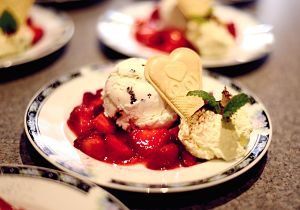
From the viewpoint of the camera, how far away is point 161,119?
1266mm

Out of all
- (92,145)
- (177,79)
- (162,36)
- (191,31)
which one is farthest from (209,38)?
(92,145)

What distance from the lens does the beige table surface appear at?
3.65 ft

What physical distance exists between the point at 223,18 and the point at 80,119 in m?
1.11

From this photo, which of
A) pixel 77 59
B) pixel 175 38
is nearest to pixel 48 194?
pixel 77 59

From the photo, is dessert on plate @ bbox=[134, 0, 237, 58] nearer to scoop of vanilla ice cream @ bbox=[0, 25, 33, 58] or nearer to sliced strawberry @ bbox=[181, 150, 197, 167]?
scoop of vanilla ice cream @ bbox=[0, 25, 33, 58]

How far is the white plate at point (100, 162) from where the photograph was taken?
1063mm

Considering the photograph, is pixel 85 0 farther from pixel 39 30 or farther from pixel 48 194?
pixel 48 194

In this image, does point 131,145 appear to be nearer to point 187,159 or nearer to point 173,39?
point 187,159

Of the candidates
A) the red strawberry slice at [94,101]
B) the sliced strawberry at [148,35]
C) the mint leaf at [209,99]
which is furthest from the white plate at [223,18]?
the mint leaf at [209,99]

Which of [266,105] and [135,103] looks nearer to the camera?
[135,103]

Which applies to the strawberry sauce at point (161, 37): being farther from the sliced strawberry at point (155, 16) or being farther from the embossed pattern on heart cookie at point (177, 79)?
the embossed pattern on heart cookie at point (177, 79)

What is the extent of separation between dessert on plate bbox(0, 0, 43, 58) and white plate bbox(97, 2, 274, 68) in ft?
1.02

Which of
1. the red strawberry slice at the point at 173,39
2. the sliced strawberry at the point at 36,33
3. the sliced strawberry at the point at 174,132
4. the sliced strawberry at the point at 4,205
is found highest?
the sliced strawberry at the point at 174,132

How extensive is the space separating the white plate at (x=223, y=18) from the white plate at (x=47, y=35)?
0.47 feet
